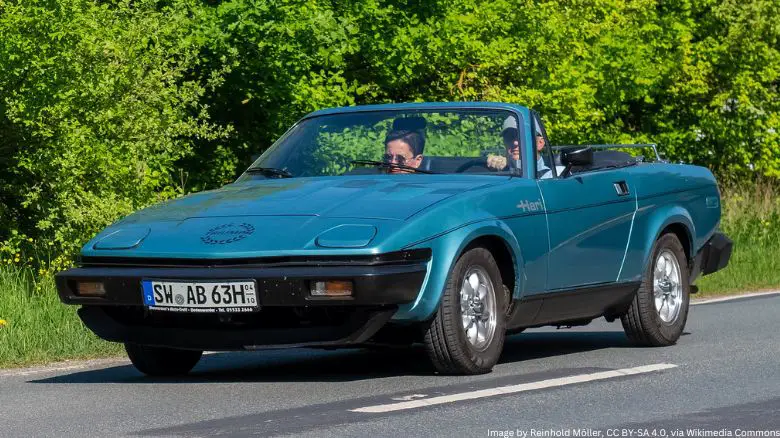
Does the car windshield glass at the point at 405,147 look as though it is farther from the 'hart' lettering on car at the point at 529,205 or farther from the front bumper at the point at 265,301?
the front bumper at the point at 265,301

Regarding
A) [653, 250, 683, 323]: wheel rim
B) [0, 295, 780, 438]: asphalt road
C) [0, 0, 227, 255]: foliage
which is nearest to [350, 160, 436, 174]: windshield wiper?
[0, 295, 780, 438]: asphalt road

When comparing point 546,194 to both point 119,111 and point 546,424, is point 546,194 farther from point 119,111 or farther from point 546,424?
point 119,111

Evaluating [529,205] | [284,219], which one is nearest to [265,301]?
[284,219]

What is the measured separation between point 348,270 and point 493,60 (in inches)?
527

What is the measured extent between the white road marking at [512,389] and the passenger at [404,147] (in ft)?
5.25

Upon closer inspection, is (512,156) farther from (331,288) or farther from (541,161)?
(331,288)

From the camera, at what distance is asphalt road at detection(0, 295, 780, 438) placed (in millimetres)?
6336

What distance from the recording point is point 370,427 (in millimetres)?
6309

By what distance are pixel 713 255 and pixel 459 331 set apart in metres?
3.54

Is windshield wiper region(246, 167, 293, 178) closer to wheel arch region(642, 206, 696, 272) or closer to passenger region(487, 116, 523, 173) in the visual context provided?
passenger region(487, 116, 523, 173)

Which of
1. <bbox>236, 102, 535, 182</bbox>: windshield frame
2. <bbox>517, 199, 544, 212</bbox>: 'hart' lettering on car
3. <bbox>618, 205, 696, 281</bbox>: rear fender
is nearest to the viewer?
<bbox>517, 199, 544, 212</bbox>: 'hart' lettering on car

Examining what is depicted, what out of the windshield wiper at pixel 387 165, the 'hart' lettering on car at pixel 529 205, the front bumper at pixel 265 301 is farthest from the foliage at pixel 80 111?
the 'hart' lettering on car at pixel 529 205

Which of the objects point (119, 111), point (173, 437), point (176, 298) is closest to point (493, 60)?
point (119, 111)

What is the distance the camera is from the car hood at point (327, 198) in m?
7.80
